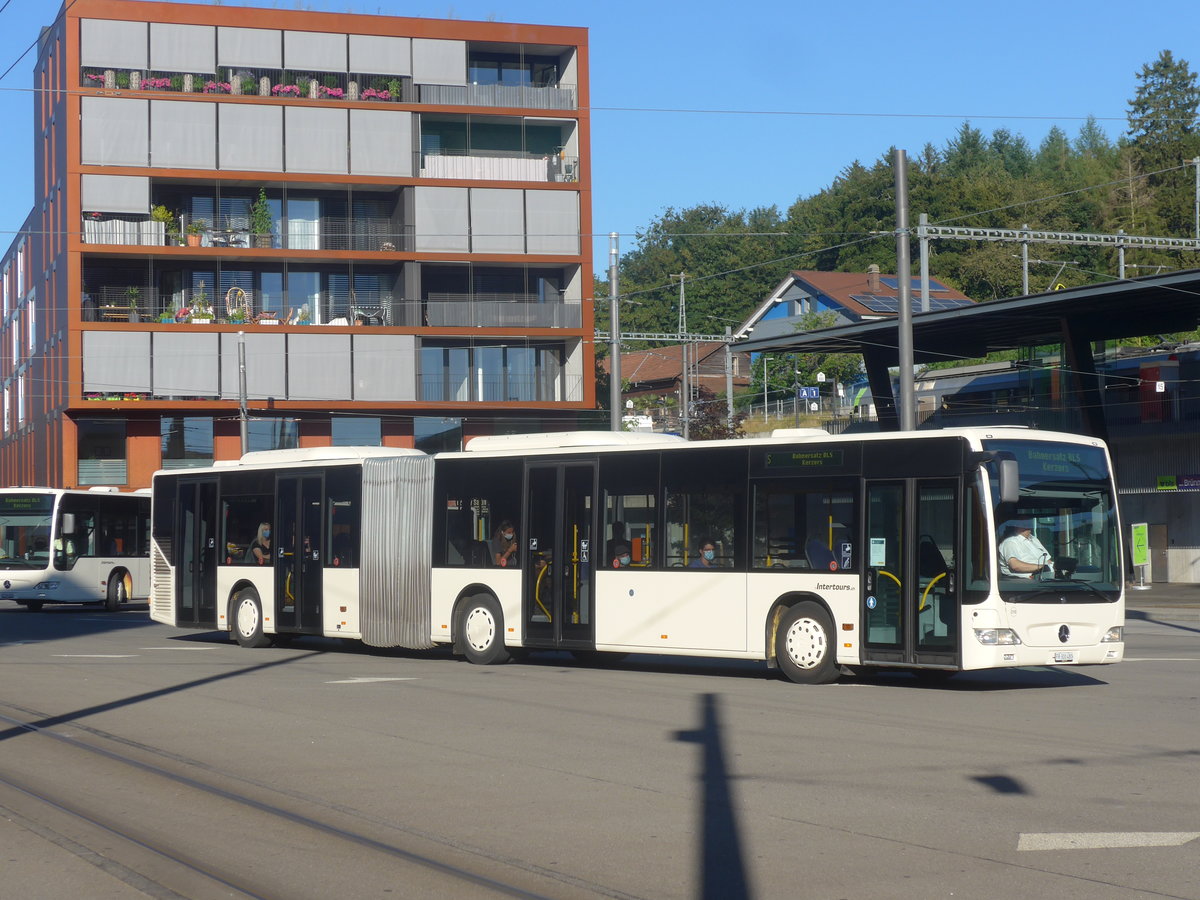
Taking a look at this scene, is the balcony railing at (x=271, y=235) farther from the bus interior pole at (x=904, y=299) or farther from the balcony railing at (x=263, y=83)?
the bus interior pole at (x=904, y=299)

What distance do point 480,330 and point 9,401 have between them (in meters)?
30.3

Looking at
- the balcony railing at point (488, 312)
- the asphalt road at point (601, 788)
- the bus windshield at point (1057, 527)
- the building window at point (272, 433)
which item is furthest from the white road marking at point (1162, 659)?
the balcony railing at point (488, 312)

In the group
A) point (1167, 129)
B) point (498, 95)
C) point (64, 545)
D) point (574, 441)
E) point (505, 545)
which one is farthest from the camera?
point (1167, 129)

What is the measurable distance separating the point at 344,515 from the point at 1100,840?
1618cm

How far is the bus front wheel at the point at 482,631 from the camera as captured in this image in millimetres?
20609

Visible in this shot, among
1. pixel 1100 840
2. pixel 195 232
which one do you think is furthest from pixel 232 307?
pixel 1100 840

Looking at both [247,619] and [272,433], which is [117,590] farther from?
[272,433]

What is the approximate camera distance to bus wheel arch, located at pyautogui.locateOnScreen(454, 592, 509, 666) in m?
20.6

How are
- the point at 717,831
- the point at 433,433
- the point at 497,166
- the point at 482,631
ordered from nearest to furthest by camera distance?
the point at 717,831
the point at 482,631
the point at 433,433
the point at 497,166

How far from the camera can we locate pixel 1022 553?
15.9m

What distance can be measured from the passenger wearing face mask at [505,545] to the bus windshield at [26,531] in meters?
20.7

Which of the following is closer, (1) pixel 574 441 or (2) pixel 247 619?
(1) pixel 574 441

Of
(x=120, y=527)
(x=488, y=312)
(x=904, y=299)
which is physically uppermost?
(x=488, y=312)

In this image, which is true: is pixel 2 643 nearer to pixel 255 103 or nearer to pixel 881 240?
pixel 255 103
